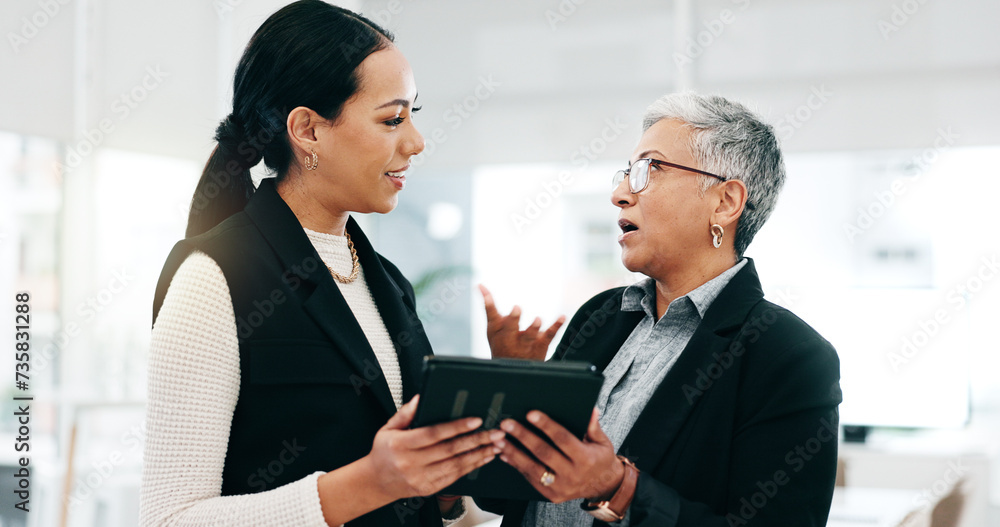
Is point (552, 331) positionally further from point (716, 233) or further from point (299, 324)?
point (299, 324)

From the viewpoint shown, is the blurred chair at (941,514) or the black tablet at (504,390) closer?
the black tablet at (504,390)

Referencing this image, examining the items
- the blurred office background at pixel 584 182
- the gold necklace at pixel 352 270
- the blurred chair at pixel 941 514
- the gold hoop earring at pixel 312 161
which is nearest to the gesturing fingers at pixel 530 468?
the gold necklace at pixel 352 270

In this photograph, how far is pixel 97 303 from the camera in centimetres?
387

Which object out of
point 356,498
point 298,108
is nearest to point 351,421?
point 356,498

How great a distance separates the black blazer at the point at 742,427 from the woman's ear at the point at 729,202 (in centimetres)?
15

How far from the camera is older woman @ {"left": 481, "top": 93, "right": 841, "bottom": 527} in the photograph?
3.91 ft

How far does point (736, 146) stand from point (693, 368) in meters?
0.47

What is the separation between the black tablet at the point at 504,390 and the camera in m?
0.96

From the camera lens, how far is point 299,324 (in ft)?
4.02

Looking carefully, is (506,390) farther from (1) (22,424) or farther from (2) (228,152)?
(1) (22,424)

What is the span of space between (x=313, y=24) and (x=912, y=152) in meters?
3.32

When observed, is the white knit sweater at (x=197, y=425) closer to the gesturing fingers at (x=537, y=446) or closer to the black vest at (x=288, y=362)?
the black vest at (x=288, y=362)

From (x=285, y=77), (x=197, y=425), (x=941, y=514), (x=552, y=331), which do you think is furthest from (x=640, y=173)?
(x=941, y=514)

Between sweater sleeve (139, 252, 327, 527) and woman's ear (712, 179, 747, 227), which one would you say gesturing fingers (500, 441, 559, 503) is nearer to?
sweater sleeve (139, 252, 327, 527)
